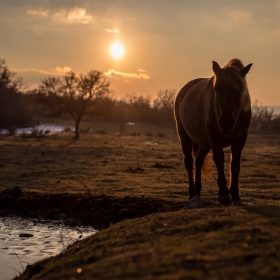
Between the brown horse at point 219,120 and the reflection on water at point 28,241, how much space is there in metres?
2.09

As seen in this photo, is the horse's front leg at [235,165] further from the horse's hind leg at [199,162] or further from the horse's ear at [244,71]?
the horse's hind leg at [199,162]

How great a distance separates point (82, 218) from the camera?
29.4 ft

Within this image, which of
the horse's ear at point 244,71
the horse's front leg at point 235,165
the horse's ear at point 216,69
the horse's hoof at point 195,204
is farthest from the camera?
the horse's hoof at point 195,204

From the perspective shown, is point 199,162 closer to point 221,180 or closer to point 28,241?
point 221,180

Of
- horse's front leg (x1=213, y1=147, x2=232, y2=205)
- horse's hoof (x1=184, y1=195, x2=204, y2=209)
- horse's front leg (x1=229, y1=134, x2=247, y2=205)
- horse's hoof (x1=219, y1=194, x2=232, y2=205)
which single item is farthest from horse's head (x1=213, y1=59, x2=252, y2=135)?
horse's hoof (x1=184, y1=195, x2=204, y2=209)

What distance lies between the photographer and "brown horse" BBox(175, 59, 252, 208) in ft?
21.4

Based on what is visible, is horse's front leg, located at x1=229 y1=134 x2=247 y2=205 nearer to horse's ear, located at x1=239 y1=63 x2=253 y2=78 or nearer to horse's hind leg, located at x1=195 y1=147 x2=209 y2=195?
horse's ear, located at x1=239 y1=63 x2=253 y2=78

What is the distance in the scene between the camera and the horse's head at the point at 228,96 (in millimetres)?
6469

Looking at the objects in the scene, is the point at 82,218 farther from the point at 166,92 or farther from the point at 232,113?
the point at 166,92

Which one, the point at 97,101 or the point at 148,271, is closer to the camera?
the point at 148,271

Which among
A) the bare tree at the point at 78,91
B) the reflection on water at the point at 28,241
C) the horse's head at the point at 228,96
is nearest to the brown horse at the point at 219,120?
the horse's head at the point at 228,96

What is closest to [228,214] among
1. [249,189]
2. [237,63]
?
[237,63]

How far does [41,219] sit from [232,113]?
4.50 metres

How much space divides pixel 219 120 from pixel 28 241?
3.49 meters
